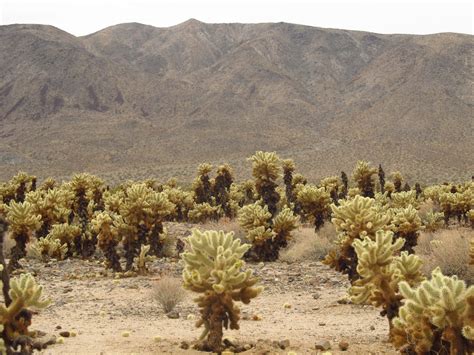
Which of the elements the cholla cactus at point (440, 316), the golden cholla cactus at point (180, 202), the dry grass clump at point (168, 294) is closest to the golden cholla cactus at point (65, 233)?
the dry grass clump at point (168, 294)

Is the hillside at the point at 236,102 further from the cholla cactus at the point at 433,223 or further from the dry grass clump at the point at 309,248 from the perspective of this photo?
the dry grass clump at the point at 309,248

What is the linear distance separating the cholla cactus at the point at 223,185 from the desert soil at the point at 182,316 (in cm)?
1249

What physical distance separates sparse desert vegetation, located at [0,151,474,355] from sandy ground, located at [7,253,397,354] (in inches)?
1.4

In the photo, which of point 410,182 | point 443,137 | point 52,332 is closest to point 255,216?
point 52,332

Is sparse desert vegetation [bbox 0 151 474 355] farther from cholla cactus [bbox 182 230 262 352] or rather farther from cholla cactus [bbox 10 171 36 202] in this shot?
cholla cactus [bbox 10 171 36 202]

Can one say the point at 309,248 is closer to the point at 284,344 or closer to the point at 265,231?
the point at 265,231

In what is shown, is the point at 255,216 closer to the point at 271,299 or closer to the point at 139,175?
the point at 271,299

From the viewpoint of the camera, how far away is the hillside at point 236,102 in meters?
66.8

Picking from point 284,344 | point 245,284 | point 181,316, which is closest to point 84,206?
point 181,316

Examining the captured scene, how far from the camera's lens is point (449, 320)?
18.9 feet

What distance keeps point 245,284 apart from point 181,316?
3.55 metres

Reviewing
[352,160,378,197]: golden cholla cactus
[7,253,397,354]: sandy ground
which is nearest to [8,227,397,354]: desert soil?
[7,253,397,354]: sandy ground

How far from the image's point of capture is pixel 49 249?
58.9ft

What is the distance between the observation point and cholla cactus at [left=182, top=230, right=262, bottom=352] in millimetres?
7625
